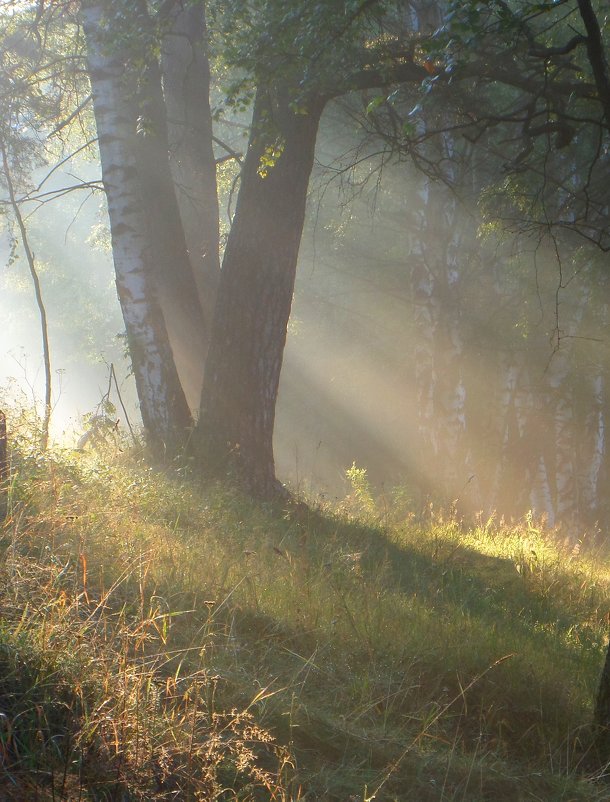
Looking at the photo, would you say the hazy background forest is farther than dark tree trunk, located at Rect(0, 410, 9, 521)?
No

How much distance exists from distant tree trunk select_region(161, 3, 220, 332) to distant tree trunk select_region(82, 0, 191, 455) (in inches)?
74.1

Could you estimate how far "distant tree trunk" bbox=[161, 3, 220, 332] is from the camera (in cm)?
1092

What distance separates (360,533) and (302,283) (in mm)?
15674

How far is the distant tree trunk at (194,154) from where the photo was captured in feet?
35.8

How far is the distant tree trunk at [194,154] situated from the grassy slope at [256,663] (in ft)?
16.0

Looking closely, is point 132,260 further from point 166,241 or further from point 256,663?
point 256,663

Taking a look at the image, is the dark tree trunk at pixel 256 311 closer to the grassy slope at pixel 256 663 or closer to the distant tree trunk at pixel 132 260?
the distant tree trunk at pixel 132 260

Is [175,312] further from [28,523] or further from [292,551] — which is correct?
[28,523]

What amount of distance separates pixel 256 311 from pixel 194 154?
381cm

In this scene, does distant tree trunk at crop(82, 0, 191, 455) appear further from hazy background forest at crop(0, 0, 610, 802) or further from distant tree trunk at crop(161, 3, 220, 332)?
distant tree trunk at crop(161, 3, 220, 332)

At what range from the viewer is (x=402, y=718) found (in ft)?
12.8

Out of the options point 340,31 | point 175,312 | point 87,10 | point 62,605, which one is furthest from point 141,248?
point 62,605

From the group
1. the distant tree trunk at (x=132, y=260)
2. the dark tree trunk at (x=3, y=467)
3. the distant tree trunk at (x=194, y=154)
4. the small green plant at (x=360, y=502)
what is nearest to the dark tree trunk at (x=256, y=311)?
the distant tree trunk at (x=132, y=260)

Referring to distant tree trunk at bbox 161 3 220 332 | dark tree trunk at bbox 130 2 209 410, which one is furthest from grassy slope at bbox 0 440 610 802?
distant tree trunk at bbox 161 3 220 332
